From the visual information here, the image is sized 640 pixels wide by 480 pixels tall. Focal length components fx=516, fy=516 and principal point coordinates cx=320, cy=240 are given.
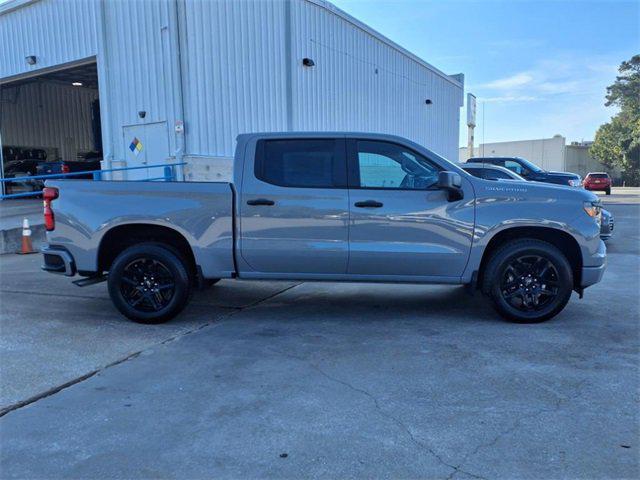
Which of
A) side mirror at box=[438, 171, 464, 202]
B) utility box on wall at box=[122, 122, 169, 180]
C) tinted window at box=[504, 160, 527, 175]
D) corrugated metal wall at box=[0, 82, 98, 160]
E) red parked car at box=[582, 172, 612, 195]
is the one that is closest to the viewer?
side mirror at box=[438, 171, 464, 202]

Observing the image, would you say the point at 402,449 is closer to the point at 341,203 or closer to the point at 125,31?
the point at 341,203

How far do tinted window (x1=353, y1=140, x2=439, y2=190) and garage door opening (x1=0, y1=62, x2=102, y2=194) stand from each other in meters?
19.3

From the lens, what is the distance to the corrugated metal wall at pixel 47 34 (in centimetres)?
1499

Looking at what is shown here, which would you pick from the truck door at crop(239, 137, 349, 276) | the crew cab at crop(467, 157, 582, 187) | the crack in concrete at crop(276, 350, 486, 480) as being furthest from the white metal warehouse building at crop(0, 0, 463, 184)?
the crack in concrete at crop(276, 350, 486, 480)

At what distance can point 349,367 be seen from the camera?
168 inches

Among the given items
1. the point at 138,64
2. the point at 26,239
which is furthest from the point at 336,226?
the point at 138,64

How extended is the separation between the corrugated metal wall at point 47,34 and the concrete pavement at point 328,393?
38.2 ft

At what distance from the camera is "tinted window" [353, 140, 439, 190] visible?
211 inches

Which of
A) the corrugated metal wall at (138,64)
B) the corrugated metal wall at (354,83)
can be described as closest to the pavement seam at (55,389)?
the corrugated metal wall at (138,64)

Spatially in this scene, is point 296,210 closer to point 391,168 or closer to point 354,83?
point 391,168

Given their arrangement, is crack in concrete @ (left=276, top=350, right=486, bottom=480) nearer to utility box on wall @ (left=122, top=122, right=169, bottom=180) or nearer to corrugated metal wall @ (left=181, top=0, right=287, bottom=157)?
corrugated metal wall @ (left=181, top=0, right=287, bottom=157)

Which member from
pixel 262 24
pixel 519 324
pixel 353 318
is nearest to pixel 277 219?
pixel 353 318

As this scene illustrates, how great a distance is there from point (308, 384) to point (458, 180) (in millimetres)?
2457

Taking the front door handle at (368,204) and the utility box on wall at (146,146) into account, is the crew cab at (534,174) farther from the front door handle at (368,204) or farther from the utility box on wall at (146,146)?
the front door handle at (368,204)
